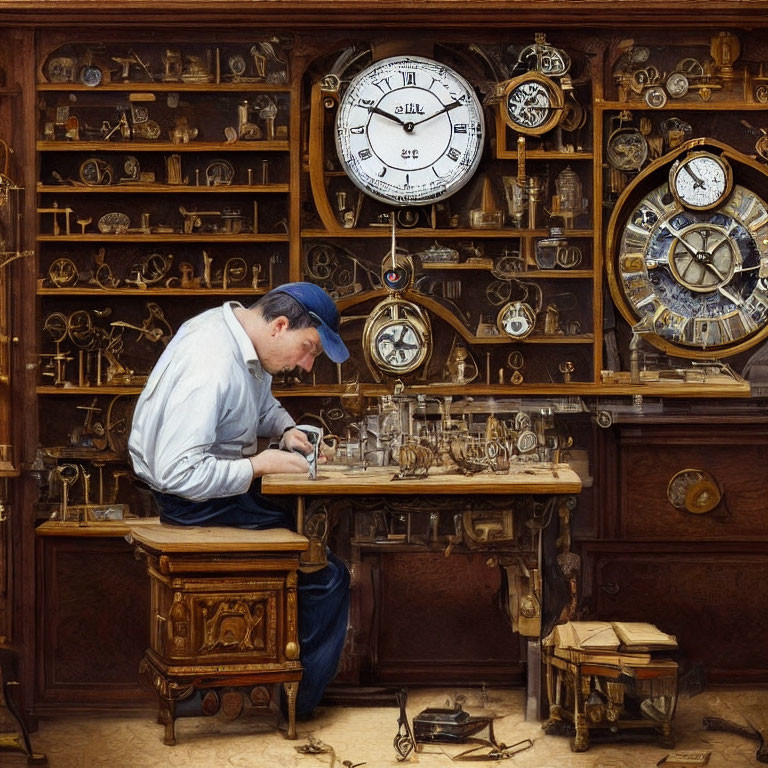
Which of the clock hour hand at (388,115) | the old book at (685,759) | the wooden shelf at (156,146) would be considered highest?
the clock hour hand at (388,115)

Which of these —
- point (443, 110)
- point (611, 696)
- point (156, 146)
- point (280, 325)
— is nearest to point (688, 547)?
point (611, 696)

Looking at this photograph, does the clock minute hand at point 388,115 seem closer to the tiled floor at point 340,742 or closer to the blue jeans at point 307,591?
A: the blue jeans at point 307,591

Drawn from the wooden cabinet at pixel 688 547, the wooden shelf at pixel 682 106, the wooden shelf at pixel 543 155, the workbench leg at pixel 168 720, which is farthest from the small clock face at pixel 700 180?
the workbench leg at pixel 168 720

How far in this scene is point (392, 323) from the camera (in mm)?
6188

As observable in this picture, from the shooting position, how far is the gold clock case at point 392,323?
20.3 ft

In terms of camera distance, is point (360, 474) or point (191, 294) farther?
point (191, 294)

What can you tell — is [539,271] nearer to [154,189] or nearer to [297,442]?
[297,442]

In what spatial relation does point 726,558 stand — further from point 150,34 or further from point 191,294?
point 150,34

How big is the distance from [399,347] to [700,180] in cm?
161

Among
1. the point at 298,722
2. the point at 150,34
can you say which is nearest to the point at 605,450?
the point at 298,722

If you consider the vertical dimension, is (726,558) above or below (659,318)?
below

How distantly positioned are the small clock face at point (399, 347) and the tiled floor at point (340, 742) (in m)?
1.54

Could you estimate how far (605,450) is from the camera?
20.7ft

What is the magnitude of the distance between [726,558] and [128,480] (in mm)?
2825
